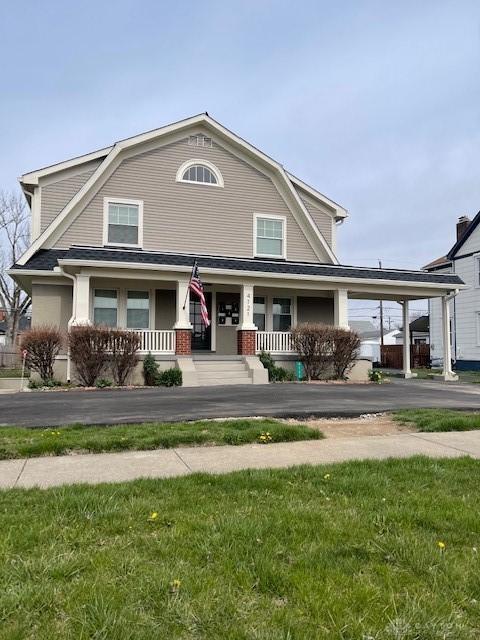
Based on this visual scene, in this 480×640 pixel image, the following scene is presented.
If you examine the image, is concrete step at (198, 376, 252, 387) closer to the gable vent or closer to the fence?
the gable vent

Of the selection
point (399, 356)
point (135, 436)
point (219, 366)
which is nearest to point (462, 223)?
point (399, 356)

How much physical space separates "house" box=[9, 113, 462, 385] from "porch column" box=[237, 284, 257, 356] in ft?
0.11

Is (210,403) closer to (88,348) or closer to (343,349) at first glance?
(88,348)

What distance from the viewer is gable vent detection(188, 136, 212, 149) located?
1838 cm

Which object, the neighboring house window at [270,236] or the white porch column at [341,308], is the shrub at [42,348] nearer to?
the neighboring house window at [270,236]

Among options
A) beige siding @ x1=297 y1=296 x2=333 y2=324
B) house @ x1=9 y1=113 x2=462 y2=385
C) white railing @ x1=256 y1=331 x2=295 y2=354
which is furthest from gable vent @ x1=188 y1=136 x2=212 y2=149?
white railing @ x1=256 y1=331 x2=295 y2=354

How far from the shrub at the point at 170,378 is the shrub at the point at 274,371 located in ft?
9.57

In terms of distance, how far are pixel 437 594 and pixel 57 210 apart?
17250mm

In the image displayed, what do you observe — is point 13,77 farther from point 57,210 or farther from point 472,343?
point 472,343

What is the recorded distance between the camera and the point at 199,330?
58.5ft

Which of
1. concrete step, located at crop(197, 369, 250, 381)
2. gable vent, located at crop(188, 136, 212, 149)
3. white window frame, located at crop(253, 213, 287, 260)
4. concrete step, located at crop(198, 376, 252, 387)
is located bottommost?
concrete step, located at crop(198, 376, 252, 387)

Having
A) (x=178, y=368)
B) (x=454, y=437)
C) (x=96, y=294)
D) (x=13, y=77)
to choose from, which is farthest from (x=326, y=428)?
(x=13, y=77)

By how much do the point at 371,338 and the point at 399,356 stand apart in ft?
137

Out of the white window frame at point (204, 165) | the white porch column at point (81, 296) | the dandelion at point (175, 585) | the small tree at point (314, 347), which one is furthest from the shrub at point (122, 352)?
the dandelion at point (175, 585)
